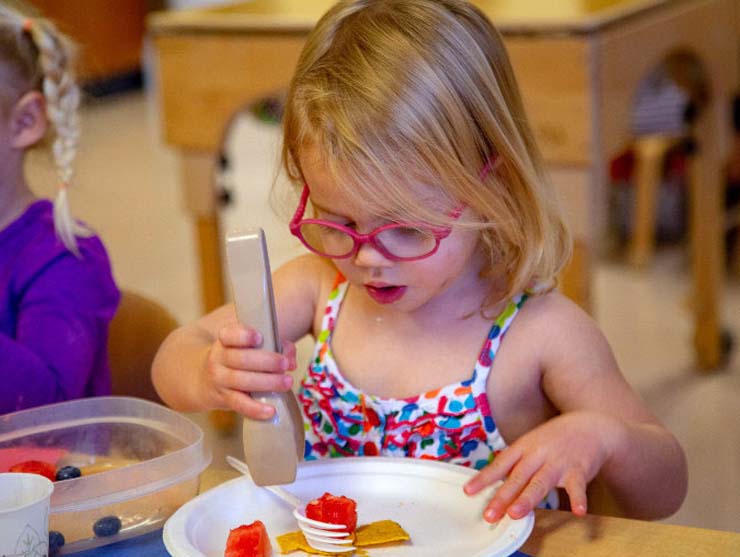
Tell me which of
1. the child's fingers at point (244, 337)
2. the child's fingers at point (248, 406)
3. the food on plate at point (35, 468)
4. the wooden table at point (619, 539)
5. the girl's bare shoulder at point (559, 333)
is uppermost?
the child's fingers at point (244, 337)

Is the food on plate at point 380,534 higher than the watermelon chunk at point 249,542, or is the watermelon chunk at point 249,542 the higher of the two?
the watermelon chunk at point 249,542

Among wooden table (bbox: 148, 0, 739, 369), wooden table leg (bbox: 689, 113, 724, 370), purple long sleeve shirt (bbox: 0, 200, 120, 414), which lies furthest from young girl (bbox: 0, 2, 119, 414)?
wooden table leg (bbox: 689, 113, 724, 370)

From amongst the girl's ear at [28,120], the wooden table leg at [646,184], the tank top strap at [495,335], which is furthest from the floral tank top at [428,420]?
the wooden table leg at [646,184]

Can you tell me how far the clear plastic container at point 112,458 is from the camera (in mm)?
777

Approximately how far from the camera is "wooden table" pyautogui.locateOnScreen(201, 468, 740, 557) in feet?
→ 2.45

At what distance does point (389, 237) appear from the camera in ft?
3.01

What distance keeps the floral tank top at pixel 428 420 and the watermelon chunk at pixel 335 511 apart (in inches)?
10.0

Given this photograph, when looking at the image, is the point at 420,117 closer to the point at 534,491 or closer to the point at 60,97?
the point at 534,491

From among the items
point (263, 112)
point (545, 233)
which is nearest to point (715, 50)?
point (545, 233)

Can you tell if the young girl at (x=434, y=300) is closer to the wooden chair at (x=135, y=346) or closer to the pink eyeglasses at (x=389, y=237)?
the pink eyeglasses at (x=389, y=237)

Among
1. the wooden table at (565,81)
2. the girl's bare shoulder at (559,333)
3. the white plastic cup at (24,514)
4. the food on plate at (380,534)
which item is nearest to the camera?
the white plastic cup at (24,514)

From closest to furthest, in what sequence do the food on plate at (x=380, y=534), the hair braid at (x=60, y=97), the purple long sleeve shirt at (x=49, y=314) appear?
1. the food on plate at (x=380, y=534)
2. the purple long sleeve shirt at (x=49, y=314)
3. the hair braid at (x=60, y=97)

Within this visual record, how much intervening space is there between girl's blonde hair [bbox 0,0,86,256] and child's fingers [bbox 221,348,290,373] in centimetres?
48

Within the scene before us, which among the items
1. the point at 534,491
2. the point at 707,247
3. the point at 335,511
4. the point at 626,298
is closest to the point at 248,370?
the point at 335,511
